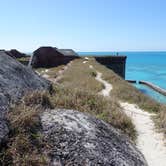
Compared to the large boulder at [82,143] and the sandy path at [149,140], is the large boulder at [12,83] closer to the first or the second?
the large boulder at [82,143]

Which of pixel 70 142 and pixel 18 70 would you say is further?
pixel 18 70

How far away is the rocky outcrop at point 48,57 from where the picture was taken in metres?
37.4

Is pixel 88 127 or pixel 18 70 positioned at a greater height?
pixel 18 70

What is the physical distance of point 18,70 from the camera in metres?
9.01

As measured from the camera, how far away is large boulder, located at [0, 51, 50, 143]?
5.85 meters

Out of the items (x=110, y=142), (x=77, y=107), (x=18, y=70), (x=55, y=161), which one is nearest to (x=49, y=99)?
(x=77, y=107)

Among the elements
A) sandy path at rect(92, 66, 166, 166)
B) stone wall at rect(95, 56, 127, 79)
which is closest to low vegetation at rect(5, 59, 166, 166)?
sandy path at rect(92, 66, 166, 166)

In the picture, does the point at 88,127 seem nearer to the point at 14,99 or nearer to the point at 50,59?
the point at 14,99

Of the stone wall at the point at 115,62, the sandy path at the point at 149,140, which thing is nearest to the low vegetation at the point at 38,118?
the sandy path at the point at 149,140

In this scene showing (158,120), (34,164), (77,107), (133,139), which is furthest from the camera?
(158,120)

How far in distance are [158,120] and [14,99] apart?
5.24 m

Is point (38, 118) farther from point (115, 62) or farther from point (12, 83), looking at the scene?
point (115, 62)

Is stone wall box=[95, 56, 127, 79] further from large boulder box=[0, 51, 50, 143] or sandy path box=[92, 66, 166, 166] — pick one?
large boulder box=[0, 51, 50, 143]

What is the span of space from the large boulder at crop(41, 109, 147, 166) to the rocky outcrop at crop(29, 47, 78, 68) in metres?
31.3
